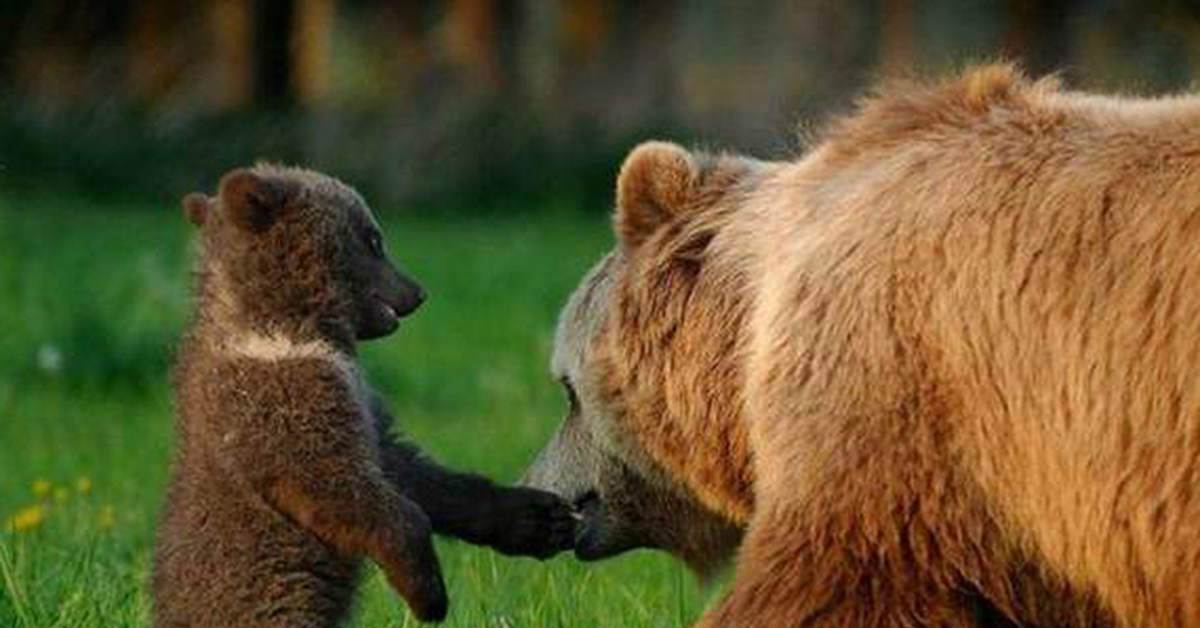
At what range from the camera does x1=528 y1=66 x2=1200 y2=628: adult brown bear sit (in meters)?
4.93

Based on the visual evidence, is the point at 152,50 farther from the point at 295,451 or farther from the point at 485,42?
the point at 295,451

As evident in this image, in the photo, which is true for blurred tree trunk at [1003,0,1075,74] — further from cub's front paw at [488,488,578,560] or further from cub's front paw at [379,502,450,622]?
cub's front paw at [379,502,450,622]

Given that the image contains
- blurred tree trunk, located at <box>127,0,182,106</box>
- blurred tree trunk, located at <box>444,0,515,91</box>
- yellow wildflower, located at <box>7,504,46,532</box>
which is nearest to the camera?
yellow wildflower, located at <box>7,504,46,532</box>

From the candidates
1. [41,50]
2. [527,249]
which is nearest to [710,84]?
[41,50]

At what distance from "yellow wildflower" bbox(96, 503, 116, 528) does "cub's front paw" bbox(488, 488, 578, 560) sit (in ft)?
8.59

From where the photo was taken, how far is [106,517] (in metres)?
8.73

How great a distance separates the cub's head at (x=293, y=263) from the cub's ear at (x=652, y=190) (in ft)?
1.74

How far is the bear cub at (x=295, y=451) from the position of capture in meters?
5.86

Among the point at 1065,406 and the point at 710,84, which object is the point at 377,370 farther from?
the point at 710,84

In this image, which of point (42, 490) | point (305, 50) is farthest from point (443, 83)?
point (42, 490)

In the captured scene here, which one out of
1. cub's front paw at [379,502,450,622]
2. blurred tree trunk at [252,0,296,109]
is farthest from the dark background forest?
cub's front paw at [379,502,450,622]

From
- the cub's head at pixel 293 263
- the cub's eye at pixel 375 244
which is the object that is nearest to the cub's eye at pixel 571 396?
the cub's head at pixel 293 263

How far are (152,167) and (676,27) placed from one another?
12537mm

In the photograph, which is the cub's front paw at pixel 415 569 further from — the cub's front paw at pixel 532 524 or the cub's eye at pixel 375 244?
the cub's eye at pixel 375 244
